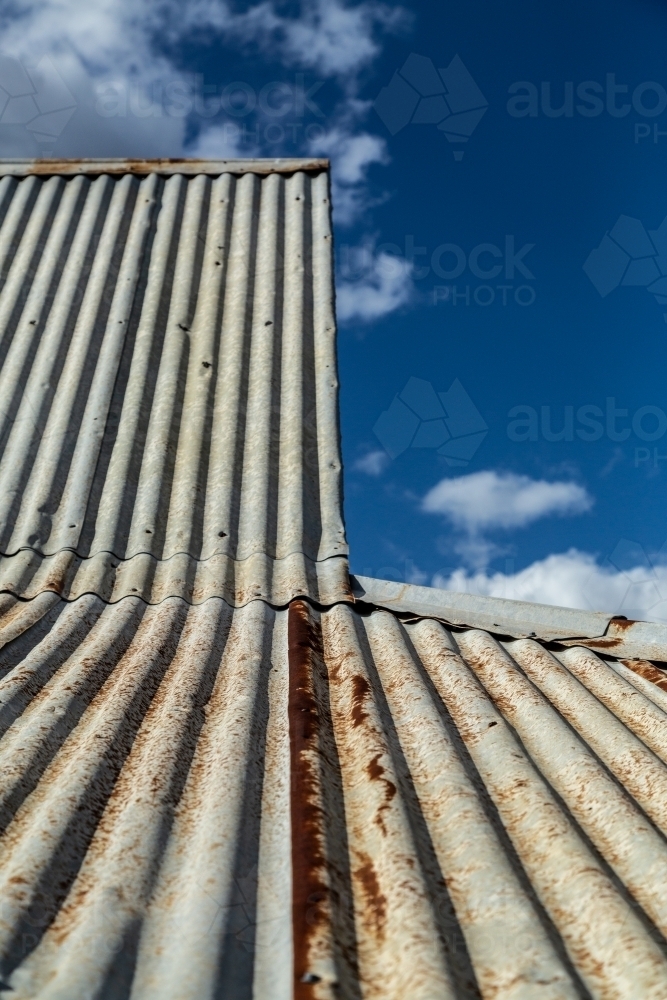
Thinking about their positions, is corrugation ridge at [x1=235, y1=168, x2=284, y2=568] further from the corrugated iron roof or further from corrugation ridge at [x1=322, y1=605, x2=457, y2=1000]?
corrugation ridge at [x1=322, y1=605, x2=457, y2=1000]

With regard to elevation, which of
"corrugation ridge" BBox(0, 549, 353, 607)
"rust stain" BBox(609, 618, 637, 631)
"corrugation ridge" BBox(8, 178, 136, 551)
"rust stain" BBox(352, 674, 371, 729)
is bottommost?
"rust stain" BBox(352, 674, 371, 729)

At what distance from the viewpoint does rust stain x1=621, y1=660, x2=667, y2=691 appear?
2.39 metres

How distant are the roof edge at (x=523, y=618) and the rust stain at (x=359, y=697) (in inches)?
26.4

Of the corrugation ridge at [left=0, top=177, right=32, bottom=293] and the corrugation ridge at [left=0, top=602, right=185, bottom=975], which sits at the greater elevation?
the corrugation ridge at [left=0, top=177, right=32, bottom=293]

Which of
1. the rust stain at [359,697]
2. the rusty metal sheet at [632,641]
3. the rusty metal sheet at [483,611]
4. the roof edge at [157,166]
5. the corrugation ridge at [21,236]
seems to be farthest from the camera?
the roof edge at [157,166]

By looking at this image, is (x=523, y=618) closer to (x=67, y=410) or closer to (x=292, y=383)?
(x=292, y=383)

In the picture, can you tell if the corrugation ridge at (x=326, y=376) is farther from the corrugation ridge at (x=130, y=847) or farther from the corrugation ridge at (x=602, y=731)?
the corrugation ridge at (x=130, y=847)

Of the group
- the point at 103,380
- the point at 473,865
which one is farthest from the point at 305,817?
the point at 103,380

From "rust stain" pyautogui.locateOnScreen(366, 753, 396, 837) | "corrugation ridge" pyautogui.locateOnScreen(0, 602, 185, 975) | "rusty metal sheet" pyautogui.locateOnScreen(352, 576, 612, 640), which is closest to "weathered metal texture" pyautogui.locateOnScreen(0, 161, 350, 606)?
"rusty metal sheet" pyautogui.locateOnScreen(352, 576, 612, 640)

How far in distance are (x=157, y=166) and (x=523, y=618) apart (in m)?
3.59

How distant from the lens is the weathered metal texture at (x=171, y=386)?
9.30 feet

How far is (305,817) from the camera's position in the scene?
1.43 metres

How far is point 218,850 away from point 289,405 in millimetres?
2305

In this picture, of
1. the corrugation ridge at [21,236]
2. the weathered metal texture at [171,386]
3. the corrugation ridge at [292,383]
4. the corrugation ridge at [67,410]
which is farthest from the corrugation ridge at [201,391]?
the corrugation ridge at [21,236]
